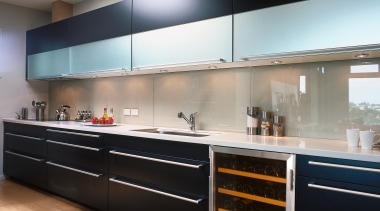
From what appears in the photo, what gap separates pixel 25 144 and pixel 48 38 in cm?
144

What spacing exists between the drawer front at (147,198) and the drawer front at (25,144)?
133 cm

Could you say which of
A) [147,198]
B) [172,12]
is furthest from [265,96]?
[147,198]

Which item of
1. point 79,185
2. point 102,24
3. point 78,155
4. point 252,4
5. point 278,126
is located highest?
point 102,24

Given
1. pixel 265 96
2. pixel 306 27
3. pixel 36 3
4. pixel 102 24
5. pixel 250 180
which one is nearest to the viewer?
pixel 306 27

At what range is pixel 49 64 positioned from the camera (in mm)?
3883

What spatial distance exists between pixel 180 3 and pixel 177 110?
107 cm

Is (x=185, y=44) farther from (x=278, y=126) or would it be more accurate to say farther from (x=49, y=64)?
(x=49, y=64)

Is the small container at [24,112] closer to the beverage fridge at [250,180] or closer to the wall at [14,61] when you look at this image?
the wall at [14,61]

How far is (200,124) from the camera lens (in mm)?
2826

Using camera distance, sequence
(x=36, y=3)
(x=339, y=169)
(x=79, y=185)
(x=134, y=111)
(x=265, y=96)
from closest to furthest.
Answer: (x=339, y=169) < (x=265, y=96) < (x=79, y=185) < (x=134, y=111) < (x=36, y=3)

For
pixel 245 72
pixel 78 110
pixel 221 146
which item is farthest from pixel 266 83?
pixel 78 110

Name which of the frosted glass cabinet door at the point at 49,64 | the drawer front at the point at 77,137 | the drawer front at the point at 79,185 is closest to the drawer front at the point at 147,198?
the drawer front at the point at 79,185

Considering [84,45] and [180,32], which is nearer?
[180,32]

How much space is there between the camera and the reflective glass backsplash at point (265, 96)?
79.0 inches
